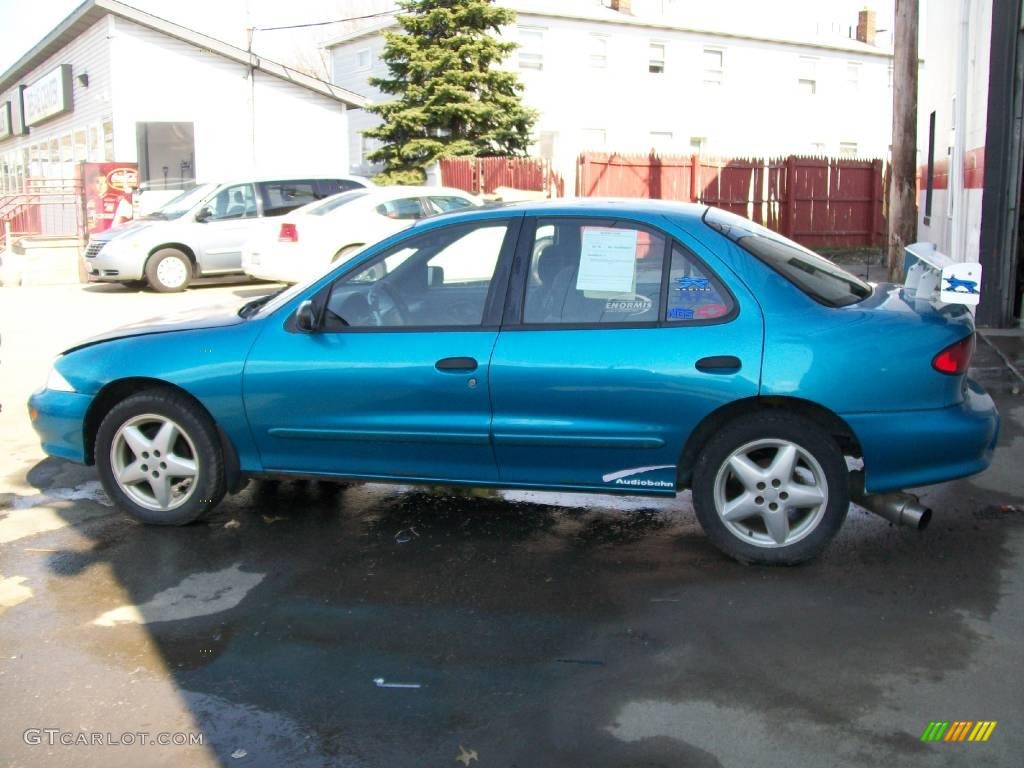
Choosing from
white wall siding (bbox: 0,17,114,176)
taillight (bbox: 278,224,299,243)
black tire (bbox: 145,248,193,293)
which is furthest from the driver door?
white wall siding (bbox: 0,17,114,176)

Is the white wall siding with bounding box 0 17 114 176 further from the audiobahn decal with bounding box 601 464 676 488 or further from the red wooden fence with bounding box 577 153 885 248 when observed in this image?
the audiobahn decal with bounding box 601 464 676 488

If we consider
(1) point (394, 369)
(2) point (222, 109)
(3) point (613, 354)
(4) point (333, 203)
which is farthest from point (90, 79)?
(3) point (613, 354)

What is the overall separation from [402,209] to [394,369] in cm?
1088

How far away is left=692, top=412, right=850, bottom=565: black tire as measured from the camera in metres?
4.75

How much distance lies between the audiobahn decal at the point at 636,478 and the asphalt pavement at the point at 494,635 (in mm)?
382

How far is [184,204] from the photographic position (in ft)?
58.5

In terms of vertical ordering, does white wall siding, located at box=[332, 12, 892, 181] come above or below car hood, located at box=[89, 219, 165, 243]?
above

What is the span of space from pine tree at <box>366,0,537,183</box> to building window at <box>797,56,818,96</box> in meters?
14.1

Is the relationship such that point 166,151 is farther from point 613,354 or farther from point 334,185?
point 613,354

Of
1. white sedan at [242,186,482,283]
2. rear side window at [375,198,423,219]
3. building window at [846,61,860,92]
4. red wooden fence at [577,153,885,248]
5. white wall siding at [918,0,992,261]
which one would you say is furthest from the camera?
building window at [846,61,860,92]

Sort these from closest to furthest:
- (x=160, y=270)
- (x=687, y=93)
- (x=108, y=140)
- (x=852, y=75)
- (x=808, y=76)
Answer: (x=160, y=270) < (x=108, y=140) < (x=687, y=93) < (x=808, y=76) < (x=852, y=75)

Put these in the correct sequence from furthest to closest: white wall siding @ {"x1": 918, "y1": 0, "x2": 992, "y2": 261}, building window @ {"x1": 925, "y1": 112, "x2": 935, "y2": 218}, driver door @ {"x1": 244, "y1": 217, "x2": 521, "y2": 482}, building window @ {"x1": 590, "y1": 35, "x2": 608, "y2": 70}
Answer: building window @ {"x1": 590, "y1": 35, "x2": 608, "y2": 70}
building window @ {"x1": 925, "y1": 112, "x2": 935, "y2": 218}
white wall siding @ {"x1": 918, "y1": 0, "x2": 992, "y2": 261}
driver door @ {"x1": 244, "y1": 217, "x2": 521, "y2": 482}

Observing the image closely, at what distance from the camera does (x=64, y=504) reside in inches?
242

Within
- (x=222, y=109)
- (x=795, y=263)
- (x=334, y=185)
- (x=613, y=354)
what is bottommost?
(x=613, y=354)
